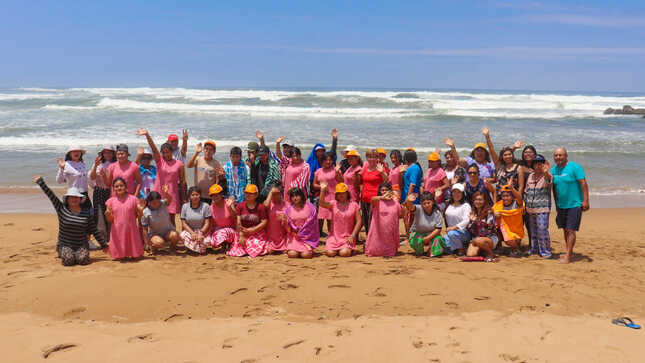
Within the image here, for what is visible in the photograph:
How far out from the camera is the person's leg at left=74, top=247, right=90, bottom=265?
6121 mm

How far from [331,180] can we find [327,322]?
9.54 feet

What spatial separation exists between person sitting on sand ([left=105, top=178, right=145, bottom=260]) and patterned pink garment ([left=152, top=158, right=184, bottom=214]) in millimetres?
689

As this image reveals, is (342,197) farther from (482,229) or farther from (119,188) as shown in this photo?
(119,188)

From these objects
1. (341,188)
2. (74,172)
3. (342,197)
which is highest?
(74,172)

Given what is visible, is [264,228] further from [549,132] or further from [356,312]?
[549,132]

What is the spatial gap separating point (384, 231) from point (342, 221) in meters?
0.59

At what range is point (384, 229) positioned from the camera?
6.61 metres

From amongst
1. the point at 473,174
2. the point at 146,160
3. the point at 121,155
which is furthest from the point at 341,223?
the point at 121,155

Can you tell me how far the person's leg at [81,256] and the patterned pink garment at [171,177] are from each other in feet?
4.14

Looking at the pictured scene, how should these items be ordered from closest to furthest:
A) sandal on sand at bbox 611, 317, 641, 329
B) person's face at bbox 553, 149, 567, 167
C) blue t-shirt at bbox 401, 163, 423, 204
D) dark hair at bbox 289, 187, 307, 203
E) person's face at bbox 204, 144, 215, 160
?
sandal on sand at bbox 611, 317, 641, 329, person's face at bbox 553, 149, 567, 167, dark hair at bbox 289, 187, 307, 203, person's face at bbox 204, 144, 215, 160, blue t-shirt at bbox 401, 163, 423, 204

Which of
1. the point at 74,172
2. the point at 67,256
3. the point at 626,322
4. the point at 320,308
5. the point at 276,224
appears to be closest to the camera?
the point at 626,322

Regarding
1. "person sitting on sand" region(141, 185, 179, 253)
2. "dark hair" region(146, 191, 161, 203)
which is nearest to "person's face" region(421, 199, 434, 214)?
"person sitting on sand" region(141, 185, 179, 253)

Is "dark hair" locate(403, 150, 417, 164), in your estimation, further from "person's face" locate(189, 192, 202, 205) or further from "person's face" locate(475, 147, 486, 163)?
"person's face" locate(189, 192, 202, 205)

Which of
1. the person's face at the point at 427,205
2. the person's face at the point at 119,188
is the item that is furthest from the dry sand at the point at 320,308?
the person's face at the point at 119,188
